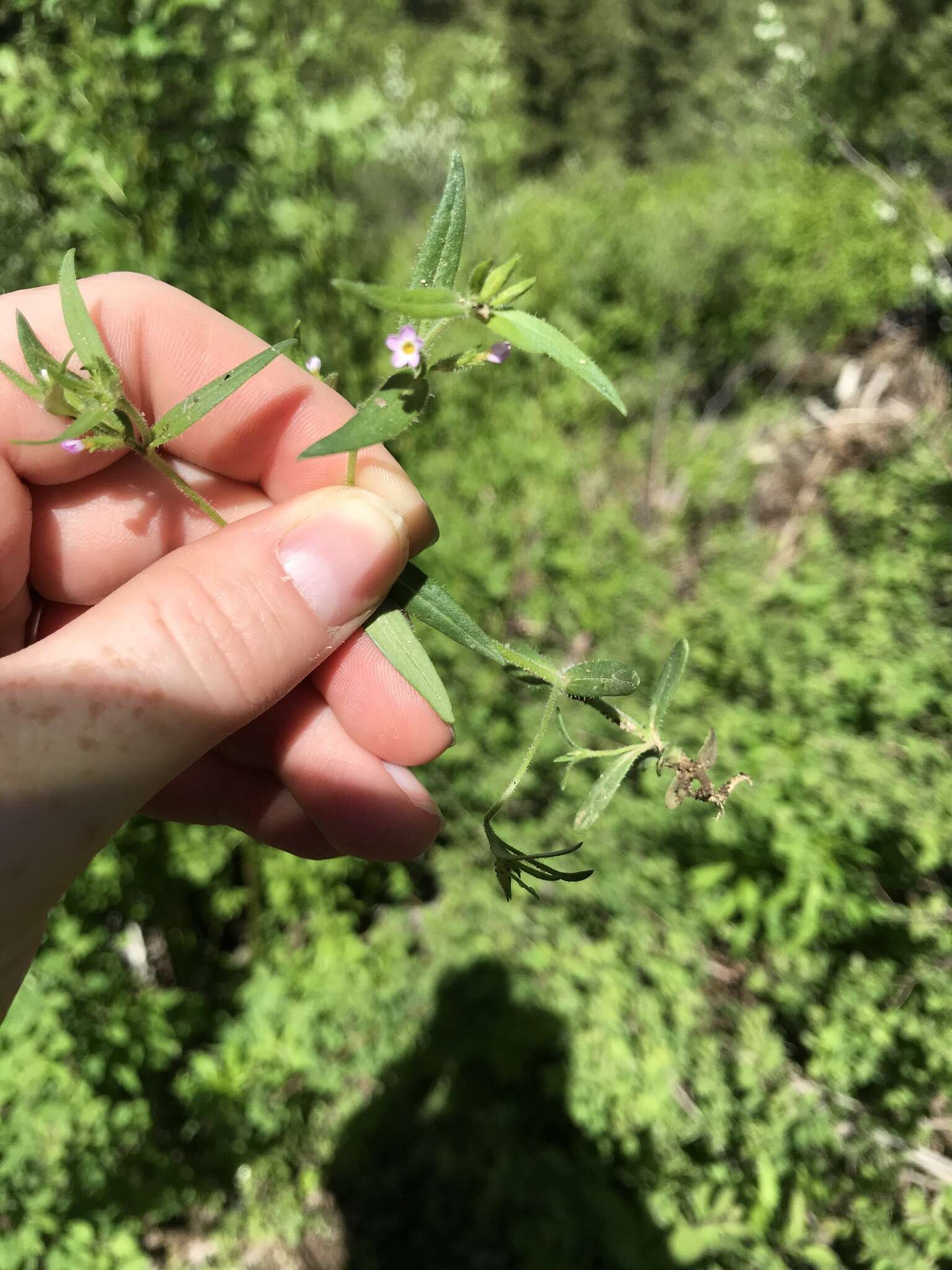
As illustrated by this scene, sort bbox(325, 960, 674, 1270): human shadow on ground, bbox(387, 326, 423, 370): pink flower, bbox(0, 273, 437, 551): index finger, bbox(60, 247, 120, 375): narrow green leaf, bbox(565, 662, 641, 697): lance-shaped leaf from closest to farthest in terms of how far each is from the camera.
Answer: bbox(387, 326, 423, 370): pink flower
bbox(60, 247, 120, 375): narrow green leaf
bbox(565, 662, 641, 697): lance-shaped leaf
bbox(0, 273, 437, 551): index finger
bbox(325, 960, 674, 1270): human shadow on ground

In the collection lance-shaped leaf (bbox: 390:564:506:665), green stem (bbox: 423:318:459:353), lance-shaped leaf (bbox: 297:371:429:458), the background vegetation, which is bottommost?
the background vegetation

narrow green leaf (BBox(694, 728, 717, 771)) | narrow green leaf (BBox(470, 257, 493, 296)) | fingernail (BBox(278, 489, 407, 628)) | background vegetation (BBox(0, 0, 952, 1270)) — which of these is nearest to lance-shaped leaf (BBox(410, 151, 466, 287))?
narrow green leaf (BBox(470, 257, 493, 296))

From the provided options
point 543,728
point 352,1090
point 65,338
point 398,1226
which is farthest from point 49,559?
point 398,1226

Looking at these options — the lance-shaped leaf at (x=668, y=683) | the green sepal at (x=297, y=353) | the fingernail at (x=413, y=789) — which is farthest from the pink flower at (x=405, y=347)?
the fingernail at (x=413, y=789)

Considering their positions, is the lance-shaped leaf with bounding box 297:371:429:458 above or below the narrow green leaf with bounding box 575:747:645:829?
above

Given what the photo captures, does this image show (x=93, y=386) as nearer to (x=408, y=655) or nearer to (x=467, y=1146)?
(x=408, y=655)

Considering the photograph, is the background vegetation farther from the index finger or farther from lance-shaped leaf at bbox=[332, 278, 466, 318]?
lance-shaped leaf at bbox=[332, 278, 466, 318]

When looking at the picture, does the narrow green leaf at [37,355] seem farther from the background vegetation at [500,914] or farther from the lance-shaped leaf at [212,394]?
the background vegetation at [500,914]

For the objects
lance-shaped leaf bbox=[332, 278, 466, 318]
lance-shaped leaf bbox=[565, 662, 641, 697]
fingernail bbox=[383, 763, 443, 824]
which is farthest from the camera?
fingernail bbox=[383, 763, 443, 824]

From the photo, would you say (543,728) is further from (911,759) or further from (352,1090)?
(352,1090)
